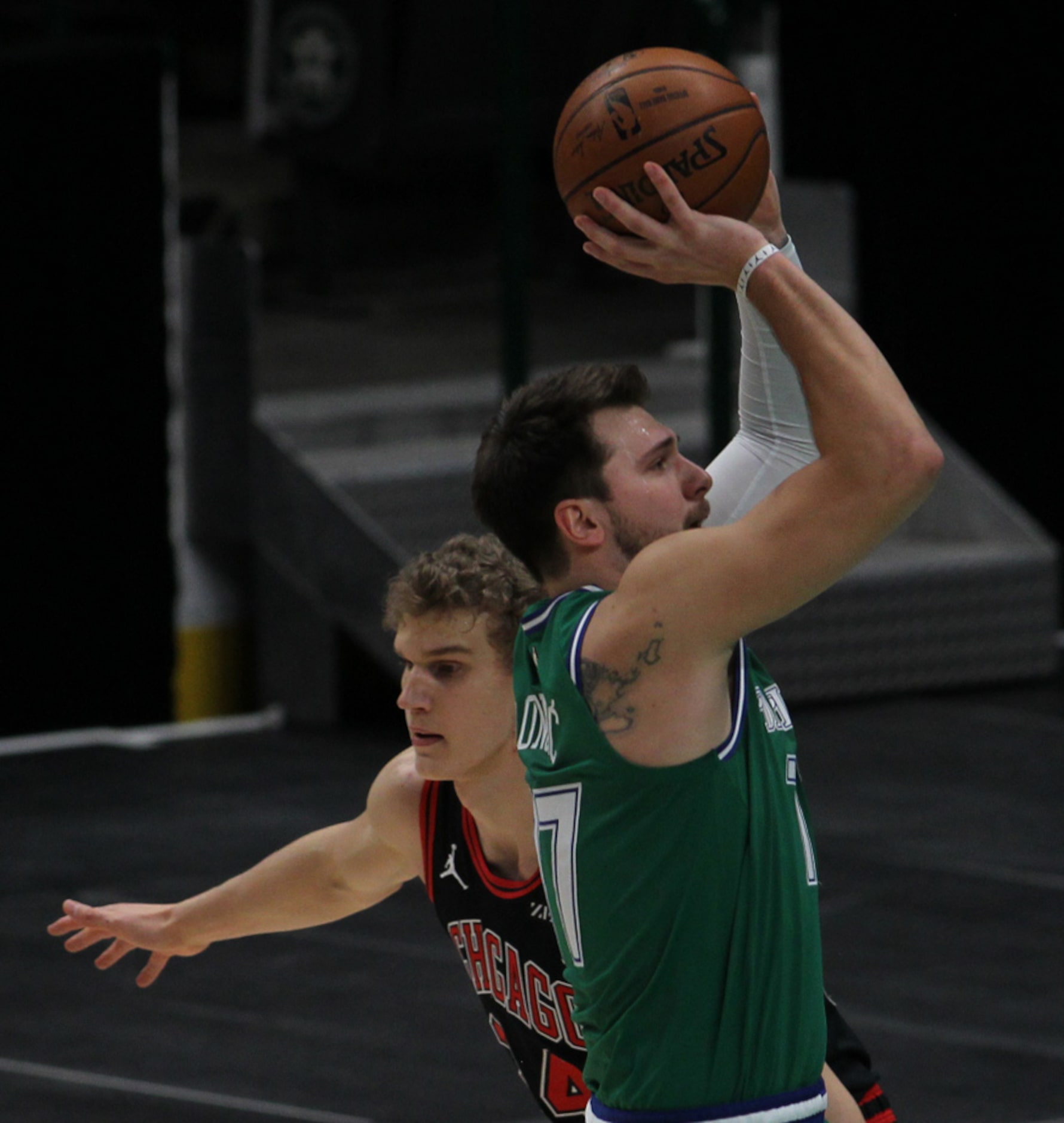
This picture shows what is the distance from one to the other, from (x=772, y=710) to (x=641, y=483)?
338 mm

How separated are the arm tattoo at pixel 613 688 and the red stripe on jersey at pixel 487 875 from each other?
813 millimetres

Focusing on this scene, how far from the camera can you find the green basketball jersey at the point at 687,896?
8.72 ft

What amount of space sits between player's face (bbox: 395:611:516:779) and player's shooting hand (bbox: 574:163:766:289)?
2.54ft

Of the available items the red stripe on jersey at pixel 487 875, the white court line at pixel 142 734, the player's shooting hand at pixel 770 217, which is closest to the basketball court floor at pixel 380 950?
the white court line at pixel 142 734

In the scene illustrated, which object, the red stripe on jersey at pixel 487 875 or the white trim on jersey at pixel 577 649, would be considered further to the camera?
the red stripe on jersey at pixel 487 875

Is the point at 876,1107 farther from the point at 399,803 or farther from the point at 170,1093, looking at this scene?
the point at 170,1093

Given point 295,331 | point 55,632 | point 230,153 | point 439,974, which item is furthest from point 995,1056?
point 230,153

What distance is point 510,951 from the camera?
341 centimetres

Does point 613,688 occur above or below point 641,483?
below

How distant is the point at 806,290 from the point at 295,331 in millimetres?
11013

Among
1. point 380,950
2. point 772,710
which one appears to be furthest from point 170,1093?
point 772,710

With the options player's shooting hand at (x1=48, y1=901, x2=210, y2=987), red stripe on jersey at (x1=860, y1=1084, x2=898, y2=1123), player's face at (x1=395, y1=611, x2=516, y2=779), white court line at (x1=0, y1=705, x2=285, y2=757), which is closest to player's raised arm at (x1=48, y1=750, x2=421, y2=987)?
player's shooting hand at (x1=48, y1=901, x2=210, y2=987)

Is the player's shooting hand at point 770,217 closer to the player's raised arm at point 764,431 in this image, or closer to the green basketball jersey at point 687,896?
the player's raised arm at point 764,431

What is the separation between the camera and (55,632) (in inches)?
368
